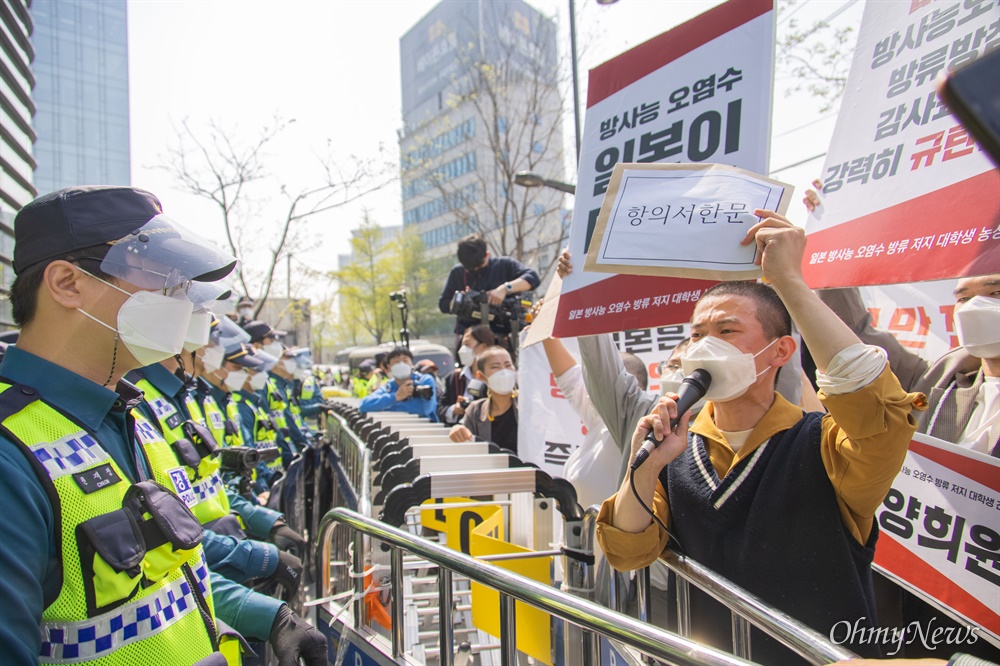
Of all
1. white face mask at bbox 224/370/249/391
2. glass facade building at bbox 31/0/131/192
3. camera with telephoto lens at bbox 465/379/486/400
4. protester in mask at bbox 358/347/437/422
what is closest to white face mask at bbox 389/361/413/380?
protester in mask at bbox 358/347/437/422

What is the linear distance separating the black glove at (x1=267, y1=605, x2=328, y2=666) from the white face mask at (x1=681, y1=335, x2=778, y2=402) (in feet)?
5.04

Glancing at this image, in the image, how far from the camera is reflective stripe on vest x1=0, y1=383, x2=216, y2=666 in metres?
1.33

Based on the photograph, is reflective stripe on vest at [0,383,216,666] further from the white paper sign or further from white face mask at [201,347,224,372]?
white face mask at [201,347,224,372]

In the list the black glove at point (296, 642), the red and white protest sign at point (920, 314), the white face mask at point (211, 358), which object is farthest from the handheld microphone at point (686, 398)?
the white face mask at point (211, 358)

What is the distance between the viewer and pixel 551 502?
10.4 ft

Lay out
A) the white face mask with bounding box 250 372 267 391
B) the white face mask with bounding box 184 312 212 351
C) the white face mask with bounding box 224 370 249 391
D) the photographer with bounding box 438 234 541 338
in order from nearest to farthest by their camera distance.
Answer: the white face mask with bounding box 184 312 212 351
the photographer with bounding box 438 234 541 338
the white face mask with bounding box 224 370 249 391
the white face mask with bounding box 250 372 267 391

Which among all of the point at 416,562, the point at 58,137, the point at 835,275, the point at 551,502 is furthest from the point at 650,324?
the point at 58,137

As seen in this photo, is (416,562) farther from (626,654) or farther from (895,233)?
(895,233)

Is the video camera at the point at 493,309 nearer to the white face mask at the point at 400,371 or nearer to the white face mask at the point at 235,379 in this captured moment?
the white face mask at the point at 235,379

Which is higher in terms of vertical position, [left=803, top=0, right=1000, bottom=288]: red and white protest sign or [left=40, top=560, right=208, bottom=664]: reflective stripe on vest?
[left=803, top=0, right=1000, bottom=288]: red and white protest sign

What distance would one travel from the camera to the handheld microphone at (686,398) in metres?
1.80

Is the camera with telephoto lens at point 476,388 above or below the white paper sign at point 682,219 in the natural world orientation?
below

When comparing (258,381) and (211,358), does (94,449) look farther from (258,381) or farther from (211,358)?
(258,381)

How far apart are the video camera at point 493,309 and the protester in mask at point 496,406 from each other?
724 millimetres
